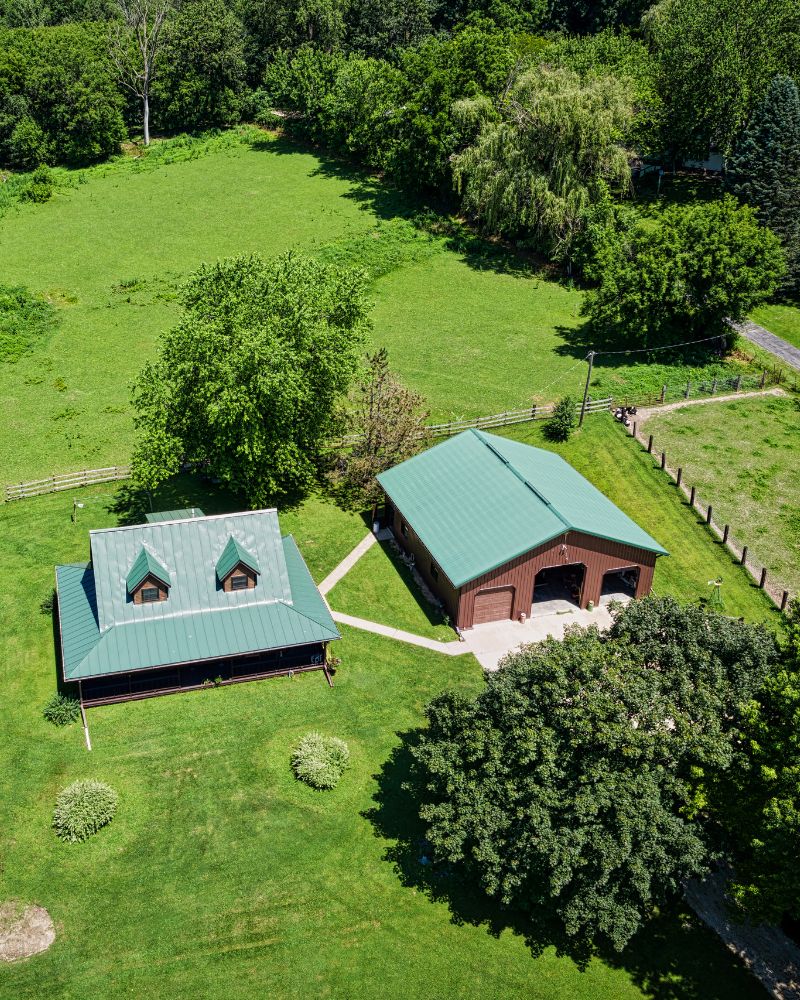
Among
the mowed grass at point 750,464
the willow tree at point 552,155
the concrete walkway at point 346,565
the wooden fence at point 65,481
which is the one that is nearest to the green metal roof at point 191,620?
the concrete walkway at point 346,565

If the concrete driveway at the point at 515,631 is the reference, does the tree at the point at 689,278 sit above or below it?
above

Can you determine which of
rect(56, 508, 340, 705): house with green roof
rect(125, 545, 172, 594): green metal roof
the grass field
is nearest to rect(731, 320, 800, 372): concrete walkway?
the grass field

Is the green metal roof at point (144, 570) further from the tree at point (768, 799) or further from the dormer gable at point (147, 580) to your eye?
the tree at point (768, 799)

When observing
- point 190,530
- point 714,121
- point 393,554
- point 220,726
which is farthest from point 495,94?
point 220,726

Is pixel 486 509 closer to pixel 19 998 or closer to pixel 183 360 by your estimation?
pixel 183 360

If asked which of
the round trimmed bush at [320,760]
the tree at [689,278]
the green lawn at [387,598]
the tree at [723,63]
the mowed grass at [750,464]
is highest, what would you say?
the tree at [723,63]

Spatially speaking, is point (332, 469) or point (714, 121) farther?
point (714, 121)

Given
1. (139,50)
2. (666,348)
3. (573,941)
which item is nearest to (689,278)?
(666,348)

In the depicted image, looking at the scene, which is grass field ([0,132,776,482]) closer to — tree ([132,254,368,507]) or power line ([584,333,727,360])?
power line ([584,333,727,360])
